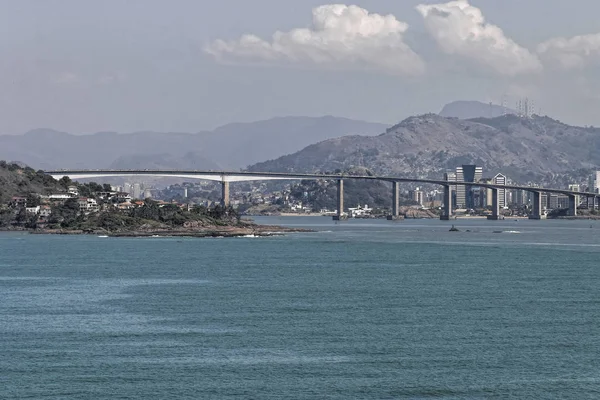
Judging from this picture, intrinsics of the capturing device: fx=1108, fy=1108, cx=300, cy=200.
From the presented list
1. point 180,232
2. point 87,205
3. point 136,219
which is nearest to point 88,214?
point 87,205

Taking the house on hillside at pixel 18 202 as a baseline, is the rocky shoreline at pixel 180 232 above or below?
below

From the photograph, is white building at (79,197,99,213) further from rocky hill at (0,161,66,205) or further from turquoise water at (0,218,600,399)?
turquoise water at (0,218,600,399)

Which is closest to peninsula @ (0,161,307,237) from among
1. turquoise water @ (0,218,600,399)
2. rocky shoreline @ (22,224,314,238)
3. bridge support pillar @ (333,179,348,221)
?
rocky shoreline @ (22,224,314,238)

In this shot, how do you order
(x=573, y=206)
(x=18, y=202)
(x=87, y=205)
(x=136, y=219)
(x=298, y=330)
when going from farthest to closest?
(x=573, y=206), (x=18, y=202), (x=87, y=205), (x=136, y=219), (x=298, y=330)

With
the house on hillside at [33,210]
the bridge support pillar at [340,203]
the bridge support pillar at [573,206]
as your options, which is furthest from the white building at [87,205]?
the bridge support pillar at [573,206]

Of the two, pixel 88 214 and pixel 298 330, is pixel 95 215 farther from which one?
pixel 298 330

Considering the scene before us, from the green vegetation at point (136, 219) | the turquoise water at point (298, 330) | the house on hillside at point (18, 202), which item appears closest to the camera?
the turquoise water at point (298, 330)

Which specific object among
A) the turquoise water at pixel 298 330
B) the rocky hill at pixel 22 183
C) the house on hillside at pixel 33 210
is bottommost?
the turquoise water at pixel 298 330

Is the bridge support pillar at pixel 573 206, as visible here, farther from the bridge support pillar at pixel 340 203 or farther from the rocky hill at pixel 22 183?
the rocky hill at pixel 22 183

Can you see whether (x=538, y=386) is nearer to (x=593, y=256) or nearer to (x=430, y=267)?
(x=430, y=267)
